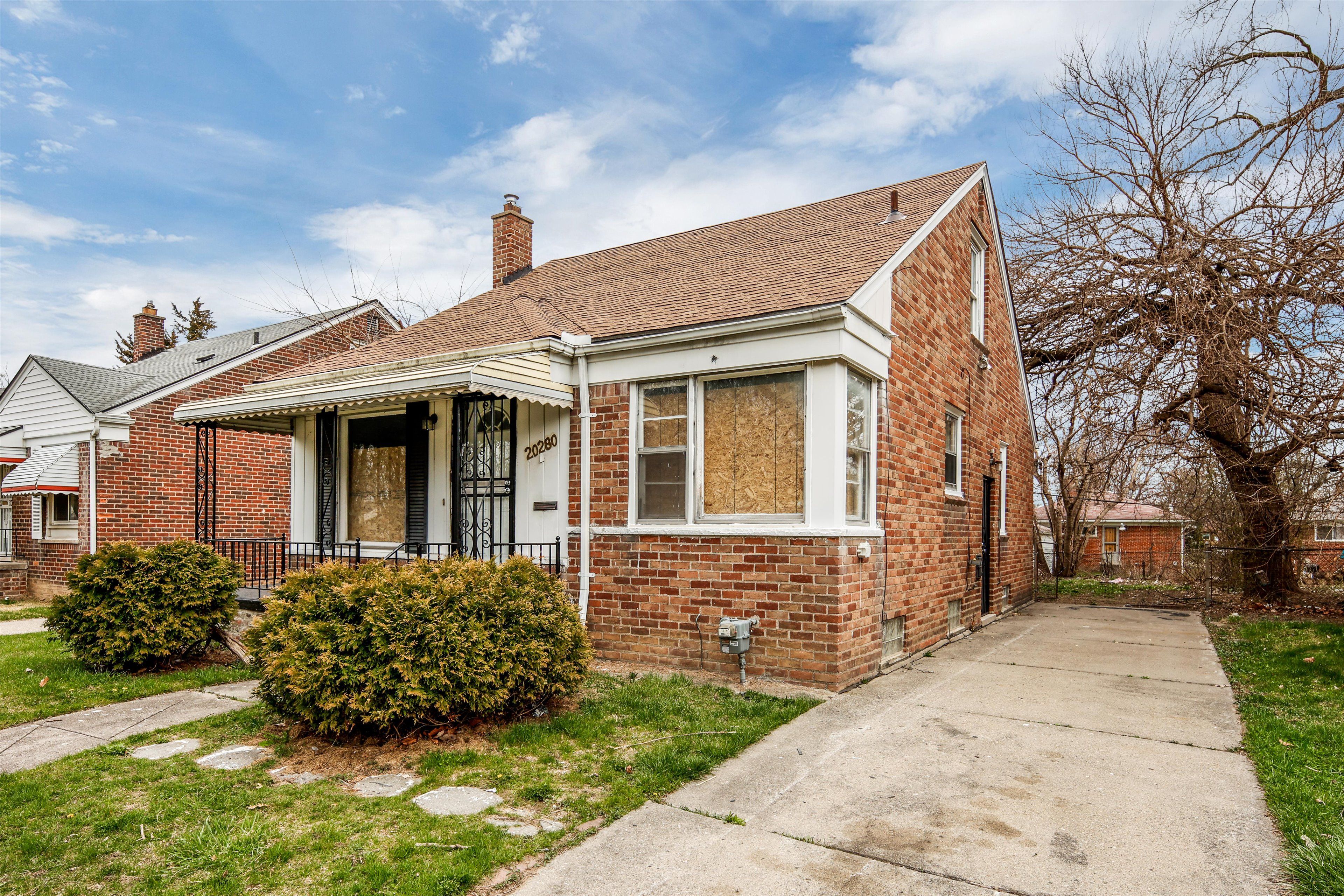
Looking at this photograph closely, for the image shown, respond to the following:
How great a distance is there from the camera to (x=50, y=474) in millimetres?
14461

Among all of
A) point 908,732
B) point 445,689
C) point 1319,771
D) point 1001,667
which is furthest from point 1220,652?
point 445,689

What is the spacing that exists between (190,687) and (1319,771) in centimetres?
868

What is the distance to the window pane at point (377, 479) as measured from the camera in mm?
9977

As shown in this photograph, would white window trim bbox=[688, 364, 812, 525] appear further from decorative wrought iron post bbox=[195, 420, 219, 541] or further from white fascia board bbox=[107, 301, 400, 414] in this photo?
white fascia board bbox=[107, 301, 400, 414]

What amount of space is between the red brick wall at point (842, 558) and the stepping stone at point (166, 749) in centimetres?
357

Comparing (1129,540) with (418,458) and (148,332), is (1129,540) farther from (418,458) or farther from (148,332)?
(148,332)

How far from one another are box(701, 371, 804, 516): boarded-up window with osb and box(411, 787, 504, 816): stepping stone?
11.8 feet

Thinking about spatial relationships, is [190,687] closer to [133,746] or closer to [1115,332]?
[133,746]

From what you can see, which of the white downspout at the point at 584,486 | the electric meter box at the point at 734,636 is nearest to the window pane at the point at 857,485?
the electric meter box at the point at 734,636

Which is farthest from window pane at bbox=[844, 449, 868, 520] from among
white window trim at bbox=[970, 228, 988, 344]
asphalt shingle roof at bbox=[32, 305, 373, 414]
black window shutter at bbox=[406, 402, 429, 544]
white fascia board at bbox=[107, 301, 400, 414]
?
asphalt shingle roof at bbox=[32, 305, 373, 414]

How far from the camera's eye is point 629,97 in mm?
14148

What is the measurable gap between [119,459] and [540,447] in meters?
10.5

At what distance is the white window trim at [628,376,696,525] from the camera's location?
7520mm

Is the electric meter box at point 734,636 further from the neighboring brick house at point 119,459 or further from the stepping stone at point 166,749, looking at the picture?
the neighboring brick house at point 119,459
